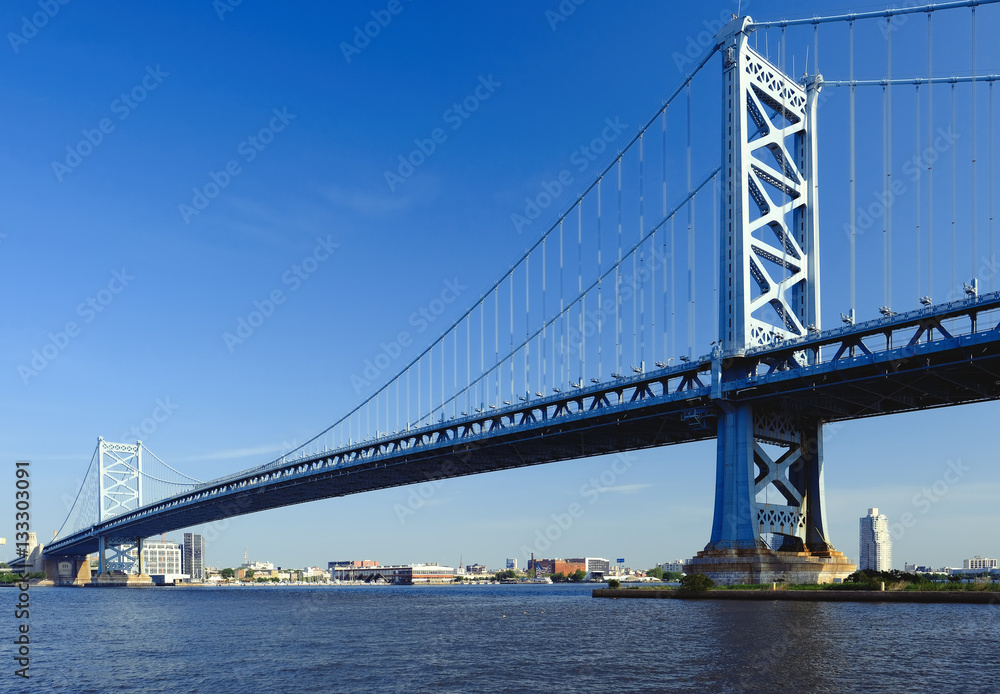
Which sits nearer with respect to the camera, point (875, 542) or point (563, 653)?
point (563, 653)

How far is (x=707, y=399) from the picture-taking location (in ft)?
186

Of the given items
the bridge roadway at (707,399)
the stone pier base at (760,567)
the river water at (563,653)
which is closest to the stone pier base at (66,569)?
the bridge roadway at (707,399)

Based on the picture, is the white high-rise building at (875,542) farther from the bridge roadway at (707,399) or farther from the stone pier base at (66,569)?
the stone pier base at (66,569)

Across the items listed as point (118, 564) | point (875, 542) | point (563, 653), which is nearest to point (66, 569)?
point (118, 564)

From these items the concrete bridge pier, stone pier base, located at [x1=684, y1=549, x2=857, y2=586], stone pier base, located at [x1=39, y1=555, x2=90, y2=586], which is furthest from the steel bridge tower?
stone pier base, located at [x1=39, y1=555, x2=90, y2=586]

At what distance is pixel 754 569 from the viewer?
168 feet

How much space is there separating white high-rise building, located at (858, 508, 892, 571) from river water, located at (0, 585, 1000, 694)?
134 meters

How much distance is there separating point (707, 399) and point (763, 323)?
5.68 metres

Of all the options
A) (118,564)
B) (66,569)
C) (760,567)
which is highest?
(760,567)

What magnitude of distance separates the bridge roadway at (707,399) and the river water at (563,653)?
11.9 m

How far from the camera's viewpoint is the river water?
77.5 ft

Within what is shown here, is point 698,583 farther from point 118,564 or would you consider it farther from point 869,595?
point 118,564

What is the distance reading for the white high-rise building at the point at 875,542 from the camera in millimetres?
169625

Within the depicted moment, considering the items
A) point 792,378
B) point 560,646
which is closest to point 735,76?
point 792,378
